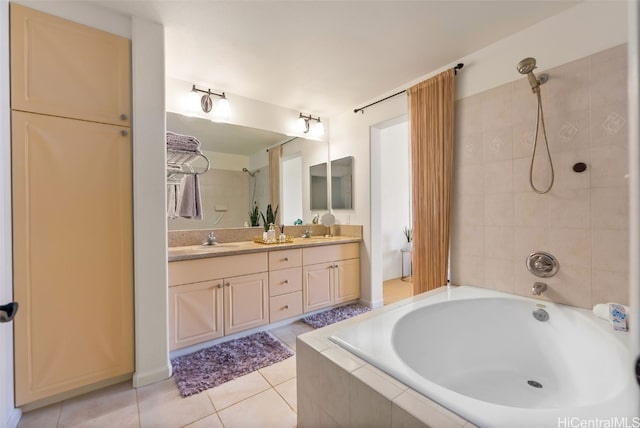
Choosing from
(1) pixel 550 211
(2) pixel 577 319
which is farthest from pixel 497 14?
(2) pixel 577 319

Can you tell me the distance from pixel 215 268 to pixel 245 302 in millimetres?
399

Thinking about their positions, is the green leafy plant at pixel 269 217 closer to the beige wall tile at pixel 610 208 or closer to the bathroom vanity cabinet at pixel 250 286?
the bathroom vanity cabinet at pixel 250 286

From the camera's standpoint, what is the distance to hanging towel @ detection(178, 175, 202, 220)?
2320 millimetres

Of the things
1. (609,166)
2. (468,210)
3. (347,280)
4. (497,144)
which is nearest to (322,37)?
(497,144)

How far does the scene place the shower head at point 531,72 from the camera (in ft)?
5.40

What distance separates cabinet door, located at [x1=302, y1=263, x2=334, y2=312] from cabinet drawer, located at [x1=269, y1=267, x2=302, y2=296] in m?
0.07

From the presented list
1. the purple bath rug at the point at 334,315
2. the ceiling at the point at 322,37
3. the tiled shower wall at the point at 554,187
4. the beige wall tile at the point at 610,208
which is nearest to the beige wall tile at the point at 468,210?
the tiled shower wall at the point at 554,187

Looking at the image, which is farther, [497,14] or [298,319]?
[298,319]

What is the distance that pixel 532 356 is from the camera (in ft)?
5.20

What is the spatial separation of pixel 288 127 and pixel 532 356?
2825 mm

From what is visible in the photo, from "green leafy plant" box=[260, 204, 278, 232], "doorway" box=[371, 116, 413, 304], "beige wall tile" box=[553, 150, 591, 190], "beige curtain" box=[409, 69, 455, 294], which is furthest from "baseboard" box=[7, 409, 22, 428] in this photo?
"doorway" box=[371, 116, 413, 304]

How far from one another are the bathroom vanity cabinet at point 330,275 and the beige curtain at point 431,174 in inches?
31.2

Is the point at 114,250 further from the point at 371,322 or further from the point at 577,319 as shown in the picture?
the point at 577,319

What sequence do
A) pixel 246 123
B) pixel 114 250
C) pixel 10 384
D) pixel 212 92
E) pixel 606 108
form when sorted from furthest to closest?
pixel 246 123, pixel 212 92, pixel 114 250, pixel 606 108, pixel 10 384
